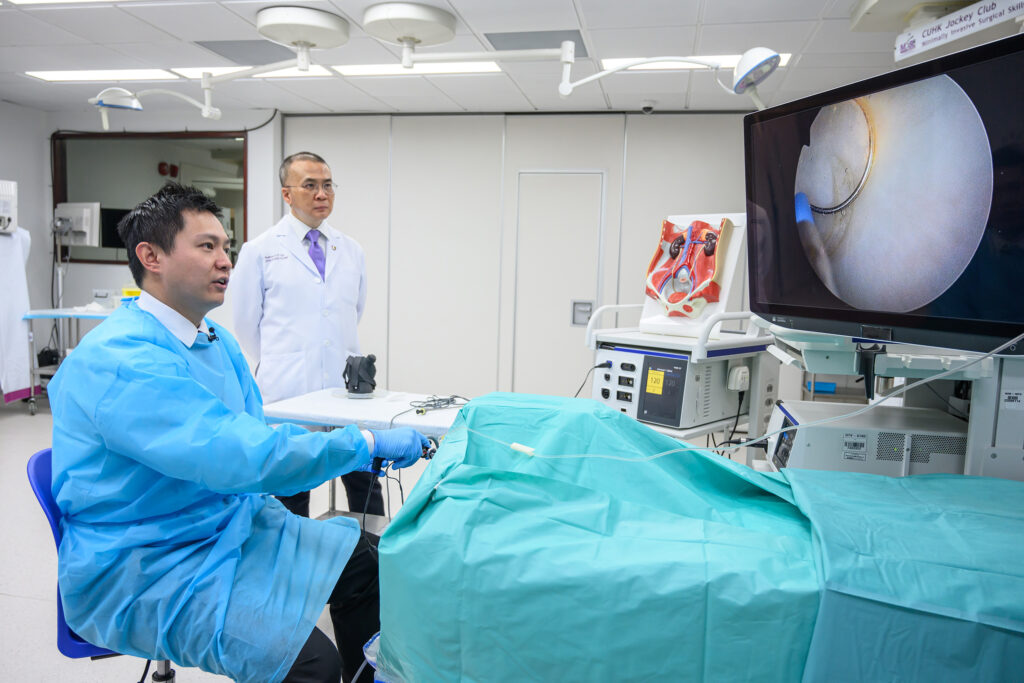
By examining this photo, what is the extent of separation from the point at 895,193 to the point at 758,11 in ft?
6.90

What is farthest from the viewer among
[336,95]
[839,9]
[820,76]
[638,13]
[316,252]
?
[336,95]

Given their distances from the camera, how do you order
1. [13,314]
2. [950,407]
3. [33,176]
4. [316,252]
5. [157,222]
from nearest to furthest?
[157,222], [950,407], [316,252], [13,314], [33,176]

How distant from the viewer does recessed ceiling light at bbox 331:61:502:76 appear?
12.8ft

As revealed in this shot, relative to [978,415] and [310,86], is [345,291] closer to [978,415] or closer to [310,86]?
[978,415]

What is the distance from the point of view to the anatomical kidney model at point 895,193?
113cm

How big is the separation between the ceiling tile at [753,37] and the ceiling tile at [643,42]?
80mm

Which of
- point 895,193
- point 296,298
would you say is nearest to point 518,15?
point 296,298

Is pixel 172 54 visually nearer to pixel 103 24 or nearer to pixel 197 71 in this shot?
pixel 197 71

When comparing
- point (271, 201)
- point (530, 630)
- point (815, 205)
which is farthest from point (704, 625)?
point (271, 201)

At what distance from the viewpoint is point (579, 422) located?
1269 millimetres

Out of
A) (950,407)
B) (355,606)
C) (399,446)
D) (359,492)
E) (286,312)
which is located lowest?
(359,492)

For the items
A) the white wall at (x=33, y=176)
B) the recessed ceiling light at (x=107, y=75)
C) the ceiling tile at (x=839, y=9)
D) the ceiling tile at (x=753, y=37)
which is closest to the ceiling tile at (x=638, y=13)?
the ceiling tile at (x=753, y=37)

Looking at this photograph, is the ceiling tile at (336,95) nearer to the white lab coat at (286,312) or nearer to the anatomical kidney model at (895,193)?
the white lab coat at (286,312)

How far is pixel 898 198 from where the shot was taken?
1246 millimetres
